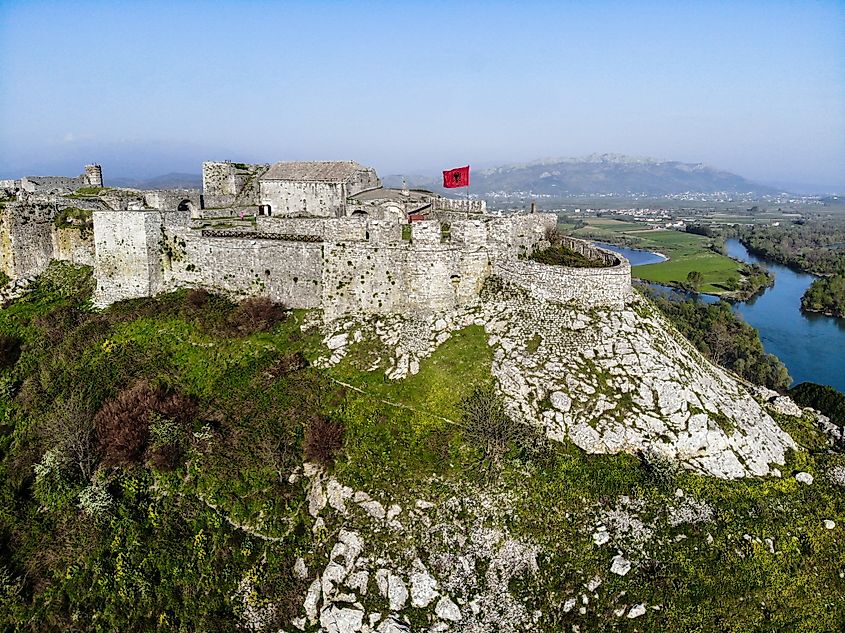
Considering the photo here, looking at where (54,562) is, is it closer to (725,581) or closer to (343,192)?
(725,581)

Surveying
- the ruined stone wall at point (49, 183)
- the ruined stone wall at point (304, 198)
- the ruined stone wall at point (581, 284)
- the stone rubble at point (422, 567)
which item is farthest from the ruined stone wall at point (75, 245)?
the ruined stone wall at point (581, 284)

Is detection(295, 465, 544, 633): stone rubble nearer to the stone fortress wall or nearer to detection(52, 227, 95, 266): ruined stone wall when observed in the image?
the stone fortress wall

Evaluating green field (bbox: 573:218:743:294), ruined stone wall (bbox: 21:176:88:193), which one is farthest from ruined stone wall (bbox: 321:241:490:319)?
green field (bbox: 573:218:743:294)

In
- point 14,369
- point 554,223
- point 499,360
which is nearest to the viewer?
point 499,360

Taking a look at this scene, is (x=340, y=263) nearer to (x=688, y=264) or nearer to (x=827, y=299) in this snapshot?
(x=827, y=299)

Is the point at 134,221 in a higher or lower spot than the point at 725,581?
higher

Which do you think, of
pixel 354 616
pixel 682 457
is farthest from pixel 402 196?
pixel 354 616

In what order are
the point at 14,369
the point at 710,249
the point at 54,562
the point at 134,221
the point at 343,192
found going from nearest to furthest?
1. the point at 54,562
2. the point at 14,369
3. the point at 134,221
4. the point at 343,192
5. the point at 710,249
